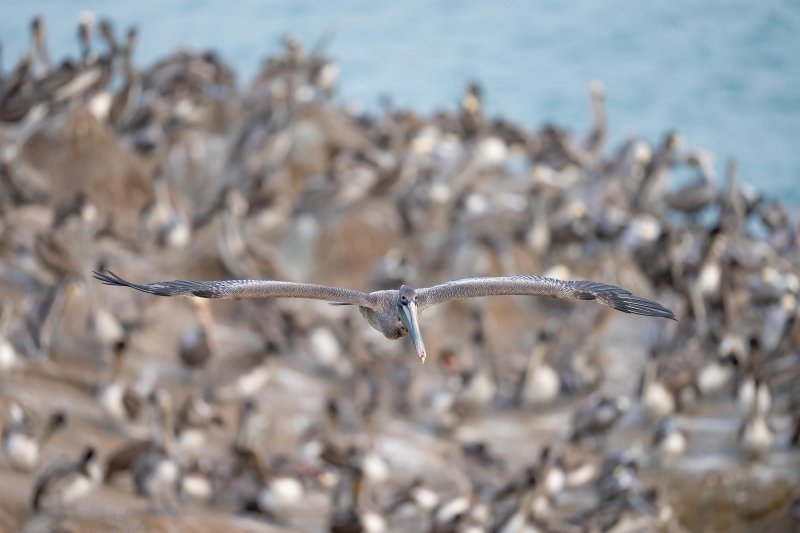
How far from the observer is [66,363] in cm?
1098

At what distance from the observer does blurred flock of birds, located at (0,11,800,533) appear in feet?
30.5

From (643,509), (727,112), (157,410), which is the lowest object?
(643,509)

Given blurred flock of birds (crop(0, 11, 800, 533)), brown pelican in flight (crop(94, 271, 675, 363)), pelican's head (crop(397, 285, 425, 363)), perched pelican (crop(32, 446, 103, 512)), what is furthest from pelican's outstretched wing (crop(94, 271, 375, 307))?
perched pelican (crop(32, 446, 103, 512))

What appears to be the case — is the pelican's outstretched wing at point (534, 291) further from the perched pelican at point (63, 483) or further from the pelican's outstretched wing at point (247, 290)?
the perched pelican at point (63, 483)

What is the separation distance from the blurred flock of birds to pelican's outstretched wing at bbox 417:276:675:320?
3222mm

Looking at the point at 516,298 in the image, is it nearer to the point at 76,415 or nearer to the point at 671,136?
the point at 671,136

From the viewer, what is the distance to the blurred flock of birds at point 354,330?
30.5ft

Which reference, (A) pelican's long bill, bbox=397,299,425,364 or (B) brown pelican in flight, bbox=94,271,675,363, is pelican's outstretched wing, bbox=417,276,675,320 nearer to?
(B) brown pelican in flight, bbox=94,271,675,363

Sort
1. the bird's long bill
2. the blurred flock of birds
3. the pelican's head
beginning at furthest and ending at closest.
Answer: the blurred flock of birds → the pelican's head → the bird's long bill

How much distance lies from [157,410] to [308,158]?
598 centimetres

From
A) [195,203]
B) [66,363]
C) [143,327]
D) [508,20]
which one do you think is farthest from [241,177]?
[508,20]

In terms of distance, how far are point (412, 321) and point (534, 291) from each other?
2.02 ft

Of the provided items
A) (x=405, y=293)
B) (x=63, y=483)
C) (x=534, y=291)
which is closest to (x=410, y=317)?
(x=405, y=293)

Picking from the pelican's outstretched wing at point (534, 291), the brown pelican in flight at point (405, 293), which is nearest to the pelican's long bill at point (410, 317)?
the brown pelican in flight at point (405, 293)
